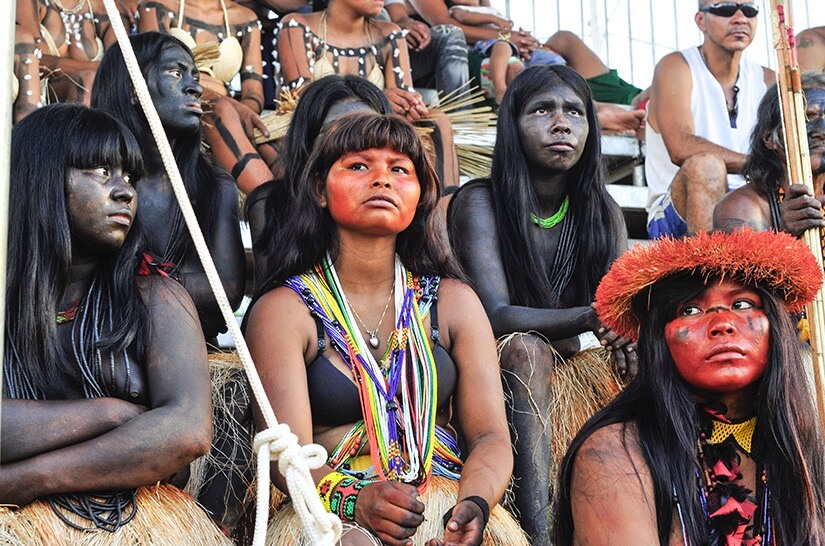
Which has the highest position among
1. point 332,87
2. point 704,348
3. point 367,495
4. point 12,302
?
point 332,87

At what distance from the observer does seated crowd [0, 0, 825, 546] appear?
9.97 ft

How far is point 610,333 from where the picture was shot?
13.1 ft

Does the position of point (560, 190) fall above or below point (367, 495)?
above

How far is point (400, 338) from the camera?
358 cm

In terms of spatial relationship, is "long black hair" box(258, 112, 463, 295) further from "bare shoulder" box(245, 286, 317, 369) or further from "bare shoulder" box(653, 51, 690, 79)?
"bare shoulder" box(653, 51, 690, 79)

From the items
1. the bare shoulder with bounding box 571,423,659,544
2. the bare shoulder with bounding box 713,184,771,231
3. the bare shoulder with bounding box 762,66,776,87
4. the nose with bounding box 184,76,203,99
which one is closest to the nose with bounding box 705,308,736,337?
the bare shoulder with bounding box 571,423,659,544

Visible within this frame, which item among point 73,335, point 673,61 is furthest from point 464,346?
point 673,61

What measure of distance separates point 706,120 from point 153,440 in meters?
4.07

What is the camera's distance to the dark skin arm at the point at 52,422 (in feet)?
9.67

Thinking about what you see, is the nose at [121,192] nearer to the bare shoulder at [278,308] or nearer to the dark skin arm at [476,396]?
the bare shoulder at [278,308]

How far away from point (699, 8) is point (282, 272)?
12.1 feet

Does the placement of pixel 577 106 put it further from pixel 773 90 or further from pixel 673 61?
pixel 673 61

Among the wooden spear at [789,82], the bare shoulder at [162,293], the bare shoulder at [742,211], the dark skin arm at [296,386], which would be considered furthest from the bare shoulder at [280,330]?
the bare shoulder at [742,211]

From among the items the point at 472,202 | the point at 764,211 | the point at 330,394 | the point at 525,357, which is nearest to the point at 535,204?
the point at 472,202
